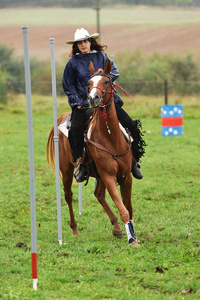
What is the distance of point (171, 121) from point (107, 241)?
13254 mm

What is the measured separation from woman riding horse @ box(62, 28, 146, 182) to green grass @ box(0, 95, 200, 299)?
0.50 metres

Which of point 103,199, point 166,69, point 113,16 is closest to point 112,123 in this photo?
point 103,199

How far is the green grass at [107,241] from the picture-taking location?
18.4 feet

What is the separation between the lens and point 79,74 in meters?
7.90

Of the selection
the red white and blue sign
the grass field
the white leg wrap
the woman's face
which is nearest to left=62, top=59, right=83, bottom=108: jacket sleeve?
the woman's face

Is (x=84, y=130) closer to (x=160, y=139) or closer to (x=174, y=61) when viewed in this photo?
(x=160, y=139)

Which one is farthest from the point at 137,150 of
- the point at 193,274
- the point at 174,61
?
the point at 174,61

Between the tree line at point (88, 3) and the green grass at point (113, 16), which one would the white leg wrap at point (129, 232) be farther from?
the green grass at point (113, 16)

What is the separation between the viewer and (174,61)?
4456 centimetres

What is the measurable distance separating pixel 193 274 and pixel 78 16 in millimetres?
51305

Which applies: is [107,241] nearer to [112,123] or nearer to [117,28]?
[112,123]

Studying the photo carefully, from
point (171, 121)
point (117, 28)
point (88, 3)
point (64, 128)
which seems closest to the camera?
point (64, 128)

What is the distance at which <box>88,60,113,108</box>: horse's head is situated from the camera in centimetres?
656

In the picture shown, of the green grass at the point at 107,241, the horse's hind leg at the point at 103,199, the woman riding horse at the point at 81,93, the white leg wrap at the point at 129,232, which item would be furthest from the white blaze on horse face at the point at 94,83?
the horse's hind leg at the point at 103,199
